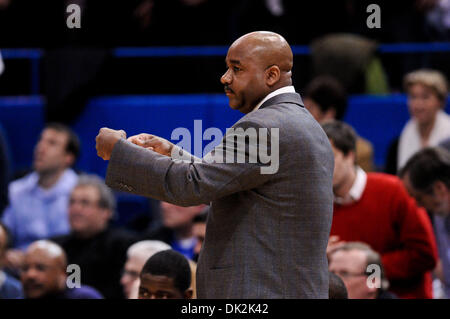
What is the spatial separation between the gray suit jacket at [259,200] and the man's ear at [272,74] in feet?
0.31

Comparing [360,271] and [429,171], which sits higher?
[429,171]

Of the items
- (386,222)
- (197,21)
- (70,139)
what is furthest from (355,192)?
(197,21)

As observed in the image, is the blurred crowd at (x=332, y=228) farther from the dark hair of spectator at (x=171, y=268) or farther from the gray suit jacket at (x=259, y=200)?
the gray suit jacket at (x=259, y=200)

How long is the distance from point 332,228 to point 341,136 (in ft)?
1.68

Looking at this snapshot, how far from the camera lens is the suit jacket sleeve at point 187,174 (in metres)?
2.53

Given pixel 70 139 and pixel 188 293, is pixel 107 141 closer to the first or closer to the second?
pixel 188 293

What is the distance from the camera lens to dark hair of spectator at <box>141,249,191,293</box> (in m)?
3.25

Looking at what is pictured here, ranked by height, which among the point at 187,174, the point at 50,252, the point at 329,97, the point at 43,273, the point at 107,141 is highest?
the point at 329,97

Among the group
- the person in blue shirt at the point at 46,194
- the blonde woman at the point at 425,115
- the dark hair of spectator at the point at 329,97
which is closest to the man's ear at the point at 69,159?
the person in blue shirt at the point at 46,194

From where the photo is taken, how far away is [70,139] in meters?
6.14

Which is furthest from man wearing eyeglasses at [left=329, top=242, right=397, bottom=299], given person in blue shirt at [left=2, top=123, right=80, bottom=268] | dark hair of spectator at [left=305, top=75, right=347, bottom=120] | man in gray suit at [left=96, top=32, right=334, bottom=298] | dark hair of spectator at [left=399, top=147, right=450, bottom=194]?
person in blue shirt at [left=2, top=123, right=80, bottom=268]

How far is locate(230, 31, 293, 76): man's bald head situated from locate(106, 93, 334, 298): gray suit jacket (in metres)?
0.15

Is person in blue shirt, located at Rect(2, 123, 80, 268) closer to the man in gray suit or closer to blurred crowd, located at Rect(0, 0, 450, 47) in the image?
blurred crowd, located at Rect(0, 0, 450, 47)

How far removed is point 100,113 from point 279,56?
13.4 ft
